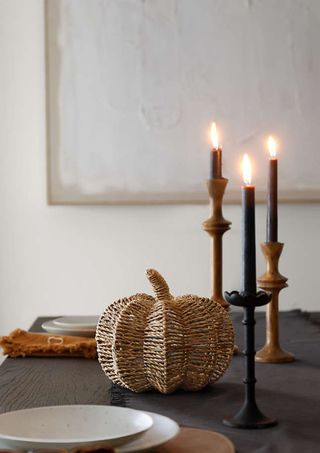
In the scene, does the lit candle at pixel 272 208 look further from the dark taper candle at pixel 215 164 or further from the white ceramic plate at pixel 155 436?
the white ceramic plate at pixel 155 436

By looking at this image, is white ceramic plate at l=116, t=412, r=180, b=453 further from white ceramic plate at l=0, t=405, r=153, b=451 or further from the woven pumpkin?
the woven pumpkin

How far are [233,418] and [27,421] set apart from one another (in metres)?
0.25

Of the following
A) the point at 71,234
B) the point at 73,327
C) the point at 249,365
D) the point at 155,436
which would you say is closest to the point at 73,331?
the point at 73,327

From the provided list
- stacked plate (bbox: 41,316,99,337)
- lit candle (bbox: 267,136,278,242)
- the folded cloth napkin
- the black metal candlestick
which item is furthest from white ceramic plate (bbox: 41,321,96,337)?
the black metal candlestick

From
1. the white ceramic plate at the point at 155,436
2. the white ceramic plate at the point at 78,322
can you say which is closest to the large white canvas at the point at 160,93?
the white ceramic plate at the point at 78,322

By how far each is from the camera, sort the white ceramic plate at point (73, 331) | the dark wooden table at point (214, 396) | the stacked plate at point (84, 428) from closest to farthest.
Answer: the stacked plate at point (84, 428), the dark wooden table at point (214, 396), the white ceramic plate at point (73, 331)

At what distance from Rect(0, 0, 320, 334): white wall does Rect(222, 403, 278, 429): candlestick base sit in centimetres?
201

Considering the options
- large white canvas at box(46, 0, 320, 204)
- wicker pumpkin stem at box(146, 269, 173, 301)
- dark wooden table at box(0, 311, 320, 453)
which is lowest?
dark wooden table at box(0, 311, 320, 453)

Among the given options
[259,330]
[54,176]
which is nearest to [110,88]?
[54,176]

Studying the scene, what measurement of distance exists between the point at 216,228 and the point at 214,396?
402 mm

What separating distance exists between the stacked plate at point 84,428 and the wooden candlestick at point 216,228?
59 centimetres

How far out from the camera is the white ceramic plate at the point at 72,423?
90cm

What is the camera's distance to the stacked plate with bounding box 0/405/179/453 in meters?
0.83

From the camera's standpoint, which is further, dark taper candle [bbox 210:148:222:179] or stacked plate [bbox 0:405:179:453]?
dark taper candle [bbox 210:148:222:179]
